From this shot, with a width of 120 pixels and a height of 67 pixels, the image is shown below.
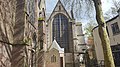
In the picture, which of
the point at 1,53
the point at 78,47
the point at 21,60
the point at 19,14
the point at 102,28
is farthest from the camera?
the point at 78,47

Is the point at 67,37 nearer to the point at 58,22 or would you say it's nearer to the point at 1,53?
the point at 58,22

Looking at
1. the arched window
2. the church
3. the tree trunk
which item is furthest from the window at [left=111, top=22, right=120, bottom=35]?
the arched window

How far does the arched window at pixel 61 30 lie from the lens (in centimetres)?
4400

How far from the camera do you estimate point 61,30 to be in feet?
147

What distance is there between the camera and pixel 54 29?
45.2 metres

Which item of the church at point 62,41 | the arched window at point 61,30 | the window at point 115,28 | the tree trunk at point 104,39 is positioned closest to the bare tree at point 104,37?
the tree trunk at point 104,39

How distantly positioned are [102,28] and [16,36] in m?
7.77

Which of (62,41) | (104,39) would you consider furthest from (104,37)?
(62,41)

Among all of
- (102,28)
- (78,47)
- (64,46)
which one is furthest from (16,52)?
(78,47)

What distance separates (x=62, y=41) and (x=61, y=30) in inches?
120

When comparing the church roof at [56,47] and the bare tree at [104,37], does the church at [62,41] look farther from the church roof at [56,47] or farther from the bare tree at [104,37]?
the bare tree at [104,37]

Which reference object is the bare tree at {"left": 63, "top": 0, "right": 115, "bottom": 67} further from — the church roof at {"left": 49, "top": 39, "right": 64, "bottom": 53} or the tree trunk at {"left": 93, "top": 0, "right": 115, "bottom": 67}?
the church roof at {"left": 49, "top": 39, "right": 64, "bottom": 53}

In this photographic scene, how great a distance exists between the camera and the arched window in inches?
1732

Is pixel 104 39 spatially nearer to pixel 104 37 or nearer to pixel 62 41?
pixel 104 37
